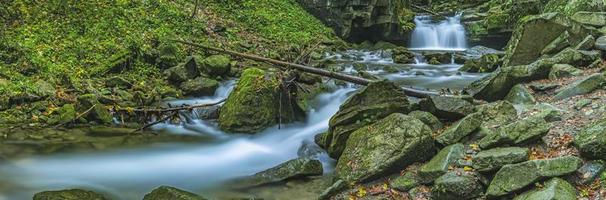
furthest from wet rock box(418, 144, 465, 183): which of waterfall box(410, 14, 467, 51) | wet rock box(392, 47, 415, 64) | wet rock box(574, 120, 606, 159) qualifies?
waterfall box(410, 14, 467, 51)

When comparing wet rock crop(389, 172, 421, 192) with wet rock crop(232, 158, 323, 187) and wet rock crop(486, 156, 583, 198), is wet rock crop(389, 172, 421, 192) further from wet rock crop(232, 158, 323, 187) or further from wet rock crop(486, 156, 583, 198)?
wet rock crop(232, 158, 323, 187)

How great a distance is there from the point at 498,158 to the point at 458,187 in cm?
56

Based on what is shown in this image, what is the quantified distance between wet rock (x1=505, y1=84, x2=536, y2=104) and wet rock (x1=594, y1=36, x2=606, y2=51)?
254 cm

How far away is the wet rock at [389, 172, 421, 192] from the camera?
5.75 metres

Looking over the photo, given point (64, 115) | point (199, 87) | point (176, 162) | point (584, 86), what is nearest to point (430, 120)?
point (584, 86)

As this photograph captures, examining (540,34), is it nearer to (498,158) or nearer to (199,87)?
(498,158)

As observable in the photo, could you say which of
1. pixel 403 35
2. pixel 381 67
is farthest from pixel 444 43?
pixel 381 67

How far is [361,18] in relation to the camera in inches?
858

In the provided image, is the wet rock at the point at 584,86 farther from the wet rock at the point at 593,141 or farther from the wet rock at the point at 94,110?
the wet rock at the point at 94,110

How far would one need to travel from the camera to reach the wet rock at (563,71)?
27.5 feet

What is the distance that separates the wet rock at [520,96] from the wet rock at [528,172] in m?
2.69

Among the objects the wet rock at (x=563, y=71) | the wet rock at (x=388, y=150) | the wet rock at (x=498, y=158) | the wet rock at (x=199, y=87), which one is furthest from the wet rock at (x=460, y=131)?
the wet rock at (x=199, y=87)

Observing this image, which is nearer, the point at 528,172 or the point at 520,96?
the point at 528,172

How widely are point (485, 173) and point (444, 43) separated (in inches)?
714
